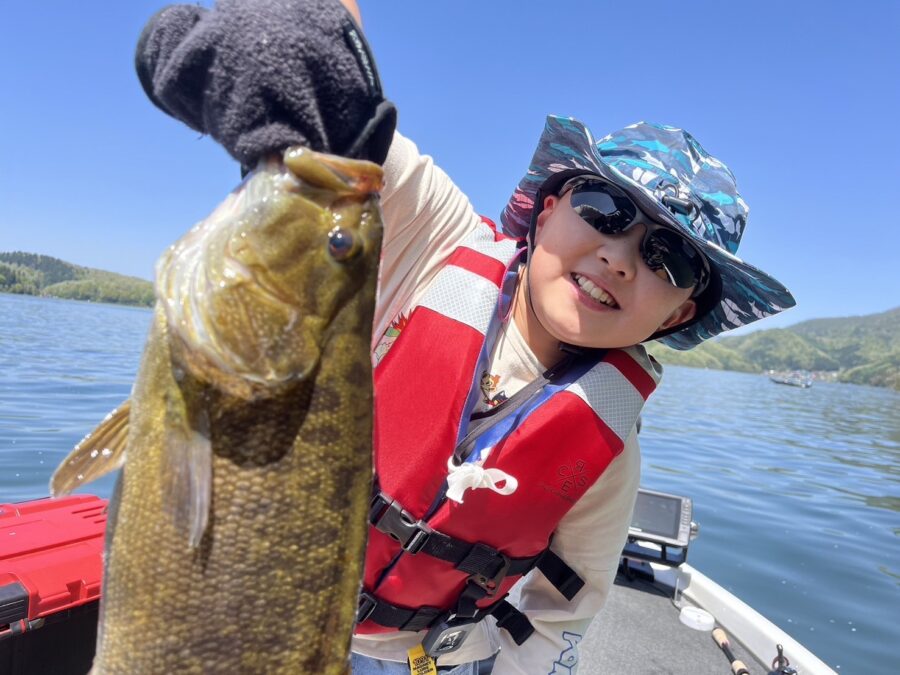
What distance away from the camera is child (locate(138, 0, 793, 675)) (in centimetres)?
299

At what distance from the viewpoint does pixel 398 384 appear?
120 inches

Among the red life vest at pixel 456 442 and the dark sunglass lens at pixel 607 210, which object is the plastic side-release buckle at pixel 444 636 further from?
the dark sunglass lens at pixel 607 210

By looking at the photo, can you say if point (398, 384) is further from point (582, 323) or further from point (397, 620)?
point (397, 620)

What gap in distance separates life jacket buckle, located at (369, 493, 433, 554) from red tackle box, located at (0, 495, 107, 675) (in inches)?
51.6

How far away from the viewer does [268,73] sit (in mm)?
1644

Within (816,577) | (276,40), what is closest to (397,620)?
(276,40)

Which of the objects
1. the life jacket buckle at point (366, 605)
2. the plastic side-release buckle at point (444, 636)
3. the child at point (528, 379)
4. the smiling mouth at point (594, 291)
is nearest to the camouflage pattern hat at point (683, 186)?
the child at point (528, 379)

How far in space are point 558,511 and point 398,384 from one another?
1.08 meters

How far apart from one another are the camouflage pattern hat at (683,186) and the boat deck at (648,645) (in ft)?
11.3

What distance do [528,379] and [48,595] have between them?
111 inches

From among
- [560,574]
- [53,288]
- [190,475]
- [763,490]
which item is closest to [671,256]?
[560,574]

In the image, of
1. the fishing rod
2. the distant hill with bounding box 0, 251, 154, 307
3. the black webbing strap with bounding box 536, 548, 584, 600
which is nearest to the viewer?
the black webbing strap with bounding box 536, 548, 584, 600

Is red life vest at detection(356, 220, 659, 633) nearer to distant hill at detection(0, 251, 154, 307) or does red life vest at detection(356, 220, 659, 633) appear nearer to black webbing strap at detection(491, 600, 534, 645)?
black webbing strap at detection(491, 600, 534, 645)

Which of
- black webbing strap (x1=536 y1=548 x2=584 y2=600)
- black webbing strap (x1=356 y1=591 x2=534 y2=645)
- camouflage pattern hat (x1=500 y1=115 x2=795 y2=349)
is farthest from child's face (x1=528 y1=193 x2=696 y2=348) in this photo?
black webbing strap (x1=356 y1=591 x2=534 y2=645)
